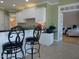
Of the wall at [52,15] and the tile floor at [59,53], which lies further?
the wall at [52,15]

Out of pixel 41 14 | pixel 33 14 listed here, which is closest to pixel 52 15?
pixel 41 14

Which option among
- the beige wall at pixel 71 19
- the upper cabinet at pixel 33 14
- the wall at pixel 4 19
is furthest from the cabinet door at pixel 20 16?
the beige wall at pixel 71 19

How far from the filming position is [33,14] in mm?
8352

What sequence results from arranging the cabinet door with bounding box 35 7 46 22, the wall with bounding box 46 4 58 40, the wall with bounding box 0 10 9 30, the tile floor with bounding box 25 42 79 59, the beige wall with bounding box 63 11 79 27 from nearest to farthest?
the tile floor with bounding box 25 42 79 59, the cabinet door with bounding box 35 7 46 22, the wall with bounding box 46 4 58 40, the wall with bounding box 0 10 9 30, the beige wall with bounding box 63 11 79 27

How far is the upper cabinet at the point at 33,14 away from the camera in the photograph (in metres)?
7.86

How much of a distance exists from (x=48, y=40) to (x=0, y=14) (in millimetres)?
5375

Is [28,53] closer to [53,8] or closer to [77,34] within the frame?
[53,8]

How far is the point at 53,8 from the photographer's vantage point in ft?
28.1

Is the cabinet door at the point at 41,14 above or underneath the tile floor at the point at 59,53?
above

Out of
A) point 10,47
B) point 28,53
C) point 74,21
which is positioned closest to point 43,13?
point 28,53

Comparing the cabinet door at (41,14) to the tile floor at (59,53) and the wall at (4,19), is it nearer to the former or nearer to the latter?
the tile floor at (59,53)

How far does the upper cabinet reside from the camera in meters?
7.86

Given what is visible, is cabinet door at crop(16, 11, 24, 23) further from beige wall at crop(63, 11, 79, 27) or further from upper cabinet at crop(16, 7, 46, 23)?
beige wall at crop(63, 11, 79, 27)

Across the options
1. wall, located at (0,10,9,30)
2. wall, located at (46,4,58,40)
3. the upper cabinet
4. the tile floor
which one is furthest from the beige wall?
the tile floor
